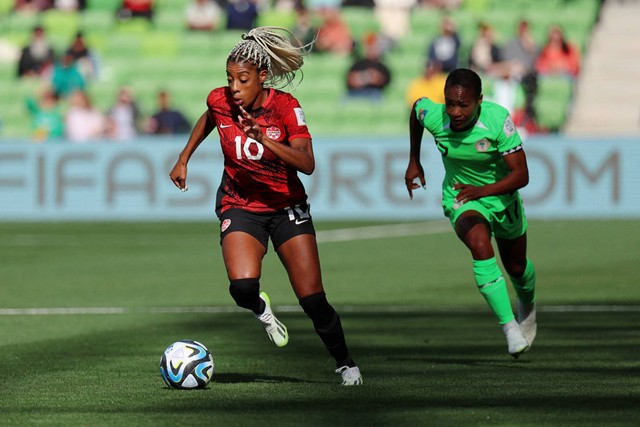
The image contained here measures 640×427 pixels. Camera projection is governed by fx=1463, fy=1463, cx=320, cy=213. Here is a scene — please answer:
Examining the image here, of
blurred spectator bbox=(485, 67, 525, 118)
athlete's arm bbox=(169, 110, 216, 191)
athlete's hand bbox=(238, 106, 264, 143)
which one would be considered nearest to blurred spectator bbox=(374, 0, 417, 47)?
blurred spectator bbox=(485, 67, 525, 118)

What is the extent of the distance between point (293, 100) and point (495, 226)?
209cm

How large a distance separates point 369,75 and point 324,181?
465cm

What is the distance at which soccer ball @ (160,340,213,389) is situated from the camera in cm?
809

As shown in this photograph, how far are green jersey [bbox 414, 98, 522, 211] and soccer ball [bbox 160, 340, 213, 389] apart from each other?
240 centimetres

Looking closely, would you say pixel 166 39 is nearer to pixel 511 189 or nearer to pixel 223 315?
pixel 223 315

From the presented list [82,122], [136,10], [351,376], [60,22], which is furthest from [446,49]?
[351,376]

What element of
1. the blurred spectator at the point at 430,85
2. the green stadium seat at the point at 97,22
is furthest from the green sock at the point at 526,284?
the green stadium seat at the point at 97,22

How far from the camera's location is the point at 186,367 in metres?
8.10

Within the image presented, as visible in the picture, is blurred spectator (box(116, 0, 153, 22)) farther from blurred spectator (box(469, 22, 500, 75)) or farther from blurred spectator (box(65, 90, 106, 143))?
blurred spectator (box(469, 22, 500, 75))

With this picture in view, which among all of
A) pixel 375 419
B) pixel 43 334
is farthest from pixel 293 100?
pixel 43 334

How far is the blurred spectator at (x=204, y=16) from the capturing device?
31625 mm

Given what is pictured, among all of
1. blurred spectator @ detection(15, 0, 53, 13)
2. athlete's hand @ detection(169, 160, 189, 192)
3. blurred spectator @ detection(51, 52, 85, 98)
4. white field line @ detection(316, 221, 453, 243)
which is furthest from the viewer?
blurred spectator @ detection(15, 0, 53, 13)

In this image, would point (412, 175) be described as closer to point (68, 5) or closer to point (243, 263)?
point (243, 263)

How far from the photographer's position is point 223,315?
1259 cm
